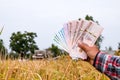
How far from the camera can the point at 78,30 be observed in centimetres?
265

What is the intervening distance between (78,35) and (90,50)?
0.49 ft

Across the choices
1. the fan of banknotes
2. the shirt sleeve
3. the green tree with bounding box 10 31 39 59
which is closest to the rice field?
the fan of banknotes

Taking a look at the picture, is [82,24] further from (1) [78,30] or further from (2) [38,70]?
(2) [38,70]

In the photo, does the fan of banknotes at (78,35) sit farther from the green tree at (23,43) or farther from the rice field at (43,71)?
the green tree at (23,43)

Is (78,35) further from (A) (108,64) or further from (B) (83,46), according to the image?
(A) (108,64)

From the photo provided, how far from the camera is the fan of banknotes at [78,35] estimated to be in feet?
8.63

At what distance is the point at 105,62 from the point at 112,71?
0.08 meters

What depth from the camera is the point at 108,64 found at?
2436 mm

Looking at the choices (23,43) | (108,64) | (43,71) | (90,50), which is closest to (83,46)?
(90,50)

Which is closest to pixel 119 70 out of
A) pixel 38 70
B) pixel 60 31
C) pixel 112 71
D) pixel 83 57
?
pixel 112 71

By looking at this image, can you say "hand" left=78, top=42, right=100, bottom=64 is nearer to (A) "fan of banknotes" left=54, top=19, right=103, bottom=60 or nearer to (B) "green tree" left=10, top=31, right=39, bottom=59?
(A) "fan of banknotes" left=54, top=19, right=103, bottom=60

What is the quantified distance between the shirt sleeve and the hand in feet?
0.12

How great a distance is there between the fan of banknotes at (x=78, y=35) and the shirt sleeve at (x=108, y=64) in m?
0.15

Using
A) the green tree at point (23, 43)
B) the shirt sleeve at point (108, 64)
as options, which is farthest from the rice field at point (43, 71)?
the green tree at point (23, 43)
